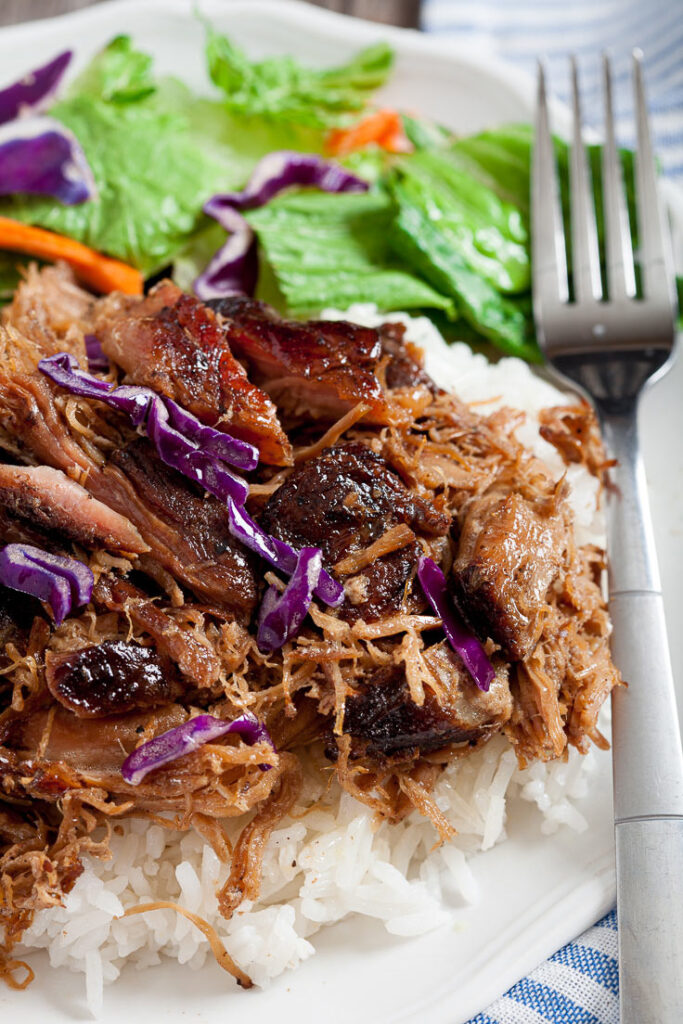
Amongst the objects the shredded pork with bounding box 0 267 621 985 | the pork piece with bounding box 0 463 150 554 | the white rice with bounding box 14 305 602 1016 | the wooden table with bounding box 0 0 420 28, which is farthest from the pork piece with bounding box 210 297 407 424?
the wooden table with bounding box 0 0 420 28

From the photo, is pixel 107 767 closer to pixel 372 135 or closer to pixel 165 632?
pixel 165 632

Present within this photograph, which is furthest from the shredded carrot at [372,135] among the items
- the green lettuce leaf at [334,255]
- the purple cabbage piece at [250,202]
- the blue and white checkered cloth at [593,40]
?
the blue and white checkered cloth at [593,40]

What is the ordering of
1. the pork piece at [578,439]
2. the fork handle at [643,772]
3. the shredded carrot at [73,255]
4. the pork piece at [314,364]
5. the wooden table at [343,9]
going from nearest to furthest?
the fork handle at [643,772] < the pork piece at [314,364] < the pork piece at [578,439] < the shredded carrot at [73,255] < the wooden table at [343,9]

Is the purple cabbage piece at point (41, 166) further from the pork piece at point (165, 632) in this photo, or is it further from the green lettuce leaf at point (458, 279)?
the pork piece at point (165, 632)

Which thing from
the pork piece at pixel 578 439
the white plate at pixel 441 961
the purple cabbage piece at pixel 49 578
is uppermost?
the pork piece at pixel 578 439

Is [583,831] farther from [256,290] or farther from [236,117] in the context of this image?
[236,117]

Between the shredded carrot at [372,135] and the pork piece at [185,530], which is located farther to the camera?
the shredded carrot at [372,135]
